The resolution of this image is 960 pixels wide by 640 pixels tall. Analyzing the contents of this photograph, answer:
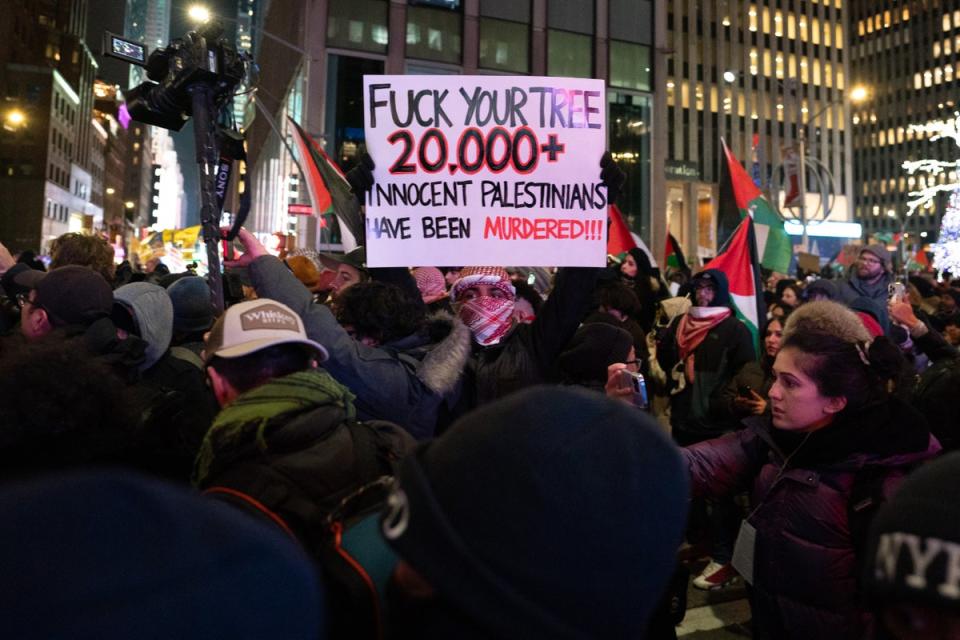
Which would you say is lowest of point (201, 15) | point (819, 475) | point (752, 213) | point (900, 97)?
point (819, 475)

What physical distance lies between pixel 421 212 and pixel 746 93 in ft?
298

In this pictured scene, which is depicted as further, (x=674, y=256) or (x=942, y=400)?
(x=674, y=256)

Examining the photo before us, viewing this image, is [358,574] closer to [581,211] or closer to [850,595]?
[850,595]

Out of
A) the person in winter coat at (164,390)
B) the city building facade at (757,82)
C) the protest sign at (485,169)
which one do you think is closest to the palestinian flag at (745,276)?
the protest sign at (485,169)

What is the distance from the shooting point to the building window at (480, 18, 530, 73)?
3152 centimetres

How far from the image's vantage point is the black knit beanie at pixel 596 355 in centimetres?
359

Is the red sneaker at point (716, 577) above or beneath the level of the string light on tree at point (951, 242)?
beneath

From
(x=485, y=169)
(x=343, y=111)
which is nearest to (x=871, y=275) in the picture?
(x=485, y=169)

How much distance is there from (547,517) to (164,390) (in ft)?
8.53

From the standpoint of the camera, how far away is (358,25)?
2931 centimetres

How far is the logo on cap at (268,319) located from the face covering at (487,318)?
6.17ft

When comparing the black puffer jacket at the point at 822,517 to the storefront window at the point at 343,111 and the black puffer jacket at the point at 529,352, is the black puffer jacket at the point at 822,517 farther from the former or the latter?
the storefront window at the point at 343,111

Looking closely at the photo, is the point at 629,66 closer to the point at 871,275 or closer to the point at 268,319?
the point at 871,275

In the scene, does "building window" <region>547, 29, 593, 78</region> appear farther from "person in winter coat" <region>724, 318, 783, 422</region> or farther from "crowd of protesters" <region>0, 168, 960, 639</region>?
"crowd of protesters" <region>0, 168, 960, 639</region>
